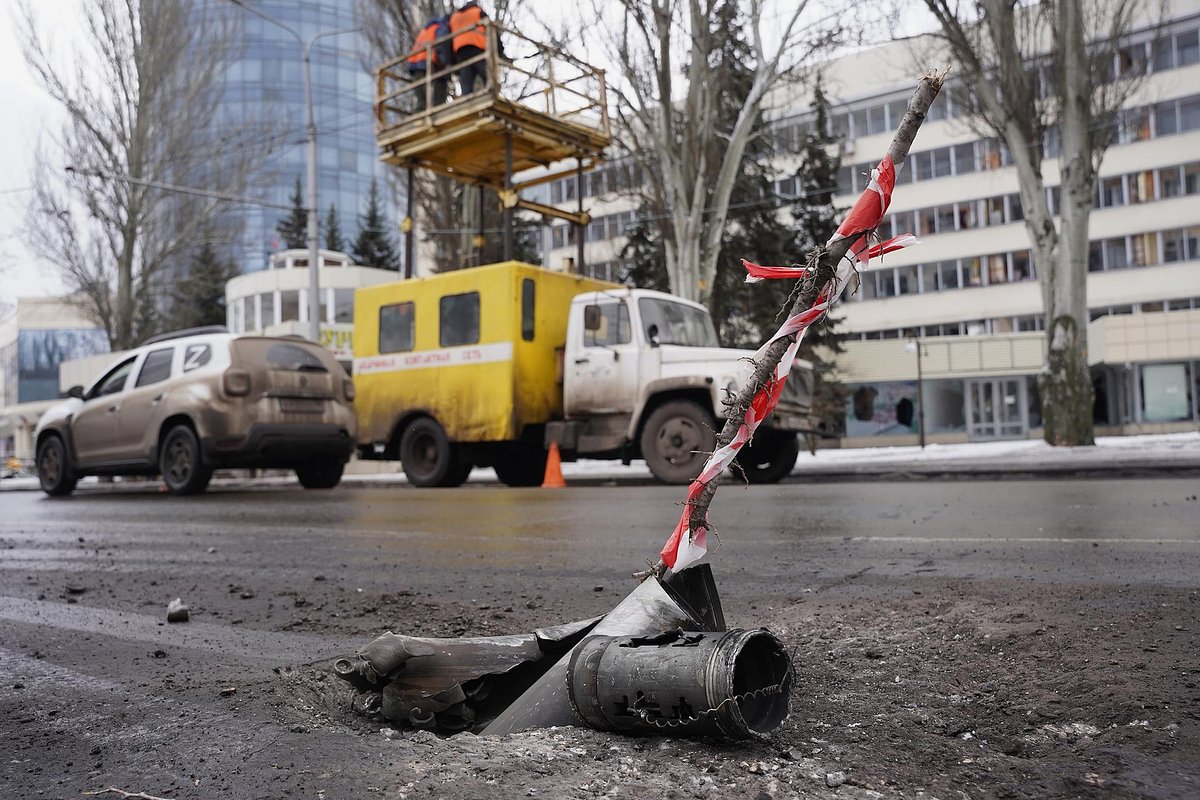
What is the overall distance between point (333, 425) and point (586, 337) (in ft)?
10.9

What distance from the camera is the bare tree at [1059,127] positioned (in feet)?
56.2

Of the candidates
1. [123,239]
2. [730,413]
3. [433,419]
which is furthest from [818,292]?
→ [123,239]

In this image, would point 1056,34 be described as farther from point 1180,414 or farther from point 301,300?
point 301,300

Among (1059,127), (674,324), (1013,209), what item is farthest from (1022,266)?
(674,324)

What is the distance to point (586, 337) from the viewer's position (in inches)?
500

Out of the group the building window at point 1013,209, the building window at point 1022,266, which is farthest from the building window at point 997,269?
the building window at point 1013,209

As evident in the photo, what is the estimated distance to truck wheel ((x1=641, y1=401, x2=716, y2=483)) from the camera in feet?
38.5

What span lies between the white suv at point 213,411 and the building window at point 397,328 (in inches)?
57.9

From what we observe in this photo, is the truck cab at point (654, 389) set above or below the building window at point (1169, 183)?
below

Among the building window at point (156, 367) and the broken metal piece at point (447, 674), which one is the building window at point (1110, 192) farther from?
the broken metal piece at point (447, 674)

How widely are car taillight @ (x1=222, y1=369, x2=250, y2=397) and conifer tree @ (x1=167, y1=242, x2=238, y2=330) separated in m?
25.0

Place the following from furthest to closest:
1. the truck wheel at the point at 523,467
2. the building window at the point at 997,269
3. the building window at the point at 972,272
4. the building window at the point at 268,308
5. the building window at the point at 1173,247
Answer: the building window at the point at 268,308, the building window at the point at 972,272, the building window at the point at 997,269, the building window at the point at 1173,247, the truck wheel at the point at 523,467

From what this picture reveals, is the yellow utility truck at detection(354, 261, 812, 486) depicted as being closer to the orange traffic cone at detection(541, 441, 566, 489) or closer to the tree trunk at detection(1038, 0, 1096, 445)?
the orange traffic cone at detection(541, 441, 566, 489)

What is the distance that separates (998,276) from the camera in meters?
45.1
